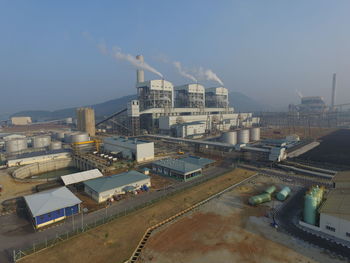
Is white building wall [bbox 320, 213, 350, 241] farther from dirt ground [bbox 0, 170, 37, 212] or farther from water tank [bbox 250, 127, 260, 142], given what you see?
water tank [bbox 250, 127, 260, 142]

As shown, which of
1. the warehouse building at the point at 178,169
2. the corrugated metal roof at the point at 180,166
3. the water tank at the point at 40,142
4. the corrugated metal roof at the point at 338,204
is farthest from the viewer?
the water tank at the point at 40,142

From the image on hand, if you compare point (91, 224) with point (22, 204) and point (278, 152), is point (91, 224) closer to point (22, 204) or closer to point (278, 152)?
point (22, 204)

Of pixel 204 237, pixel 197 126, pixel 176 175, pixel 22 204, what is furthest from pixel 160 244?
pixel 197 126

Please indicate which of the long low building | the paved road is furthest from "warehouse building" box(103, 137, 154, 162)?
the paved road

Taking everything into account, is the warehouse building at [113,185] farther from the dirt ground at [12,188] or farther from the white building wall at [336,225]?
the white building wall at [336,225]

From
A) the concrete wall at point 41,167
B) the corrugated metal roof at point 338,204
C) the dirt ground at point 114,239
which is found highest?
the corrugated metal roof at point 338,204

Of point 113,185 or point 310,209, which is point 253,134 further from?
point 113,185

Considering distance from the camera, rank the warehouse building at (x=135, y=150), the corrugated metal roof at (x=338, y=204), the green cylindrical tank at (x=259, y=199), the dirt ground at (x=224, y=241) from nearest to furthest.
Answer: the dirt ground at (x=224, y=241), the corrugated metal roof at (x=338, y=204), the green cylindrical tank at (x=259, y=199), the warehouse building at (x=135, y=150)

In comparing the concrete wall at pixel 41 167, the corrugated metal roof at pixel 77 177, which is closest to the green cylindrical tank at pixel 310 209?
the corrugated metal roof at pixel 77 177
